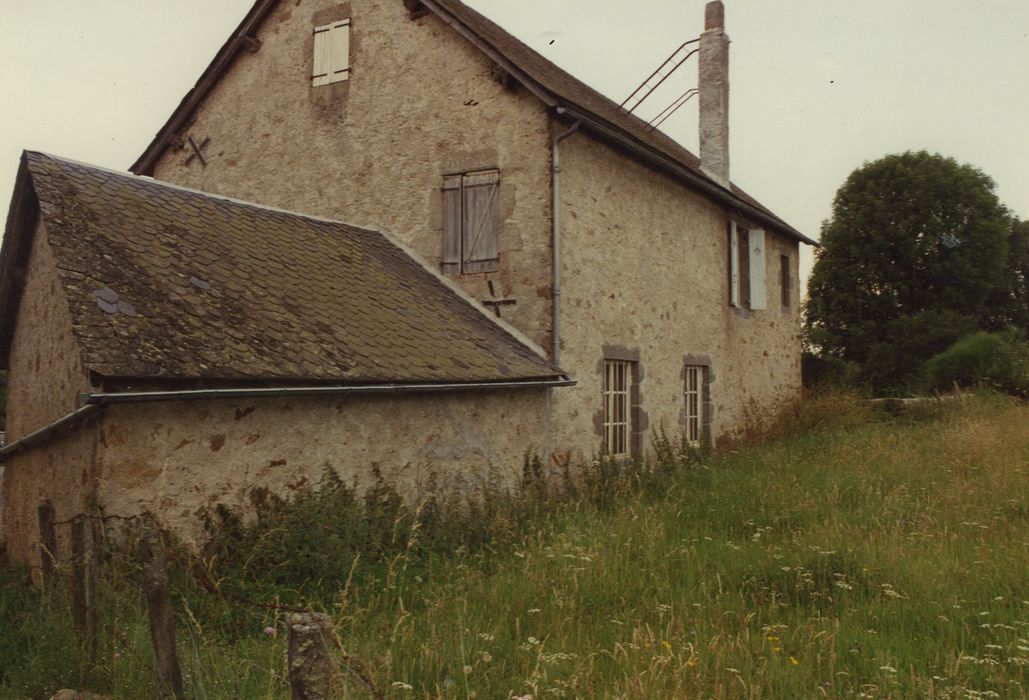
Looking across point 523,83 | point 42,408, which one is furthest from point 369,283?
point 42,408

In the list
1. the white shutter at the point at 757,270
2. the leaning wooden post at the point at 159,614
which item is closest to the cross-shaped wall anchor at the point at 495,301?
the white shutter at the point at 757,270

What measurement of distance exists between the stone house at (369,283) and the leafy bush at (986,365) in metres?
5.09

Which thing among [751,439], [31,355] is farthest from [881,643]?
[751,439]

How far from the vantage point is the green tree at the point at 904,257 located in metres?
25.5

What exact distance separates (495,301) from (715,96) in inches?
282

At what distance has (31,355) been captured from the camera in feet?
23.5

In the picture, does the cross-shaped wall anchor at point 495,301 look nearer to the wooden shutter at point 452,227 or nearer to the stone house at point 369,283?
the stone house at point 369,283

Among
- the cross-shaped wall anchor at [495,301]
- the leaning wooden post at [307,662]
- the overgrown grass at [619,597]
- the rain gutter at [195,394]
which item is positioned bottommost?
the overgrown grass at [619,597]

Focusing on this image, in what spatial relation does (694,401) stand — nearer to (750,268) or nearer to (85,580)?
(750,268)

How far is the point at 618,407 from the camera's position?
1130 centimetres

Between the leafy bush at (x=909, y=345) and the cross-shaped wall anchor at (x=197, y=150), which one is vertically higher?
the cross-shaped wall anchor at (x=197, y=150)

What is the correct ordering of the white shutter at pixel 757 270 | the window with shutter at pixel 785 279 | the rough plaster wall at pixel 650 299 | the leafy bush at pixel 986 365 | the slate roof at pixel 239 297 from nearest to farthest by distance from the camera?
the slate roof at pixel 239 297 → the rough plaster wall at pixel 650 299 → the white shutter at pixel 757 270 → the leafy bush at pixel 986 365 → the window with shutter at pixel 785 279

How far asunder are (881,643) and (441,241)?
24.3ft

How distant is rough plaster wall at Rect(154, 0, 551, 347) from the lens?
394 inches
